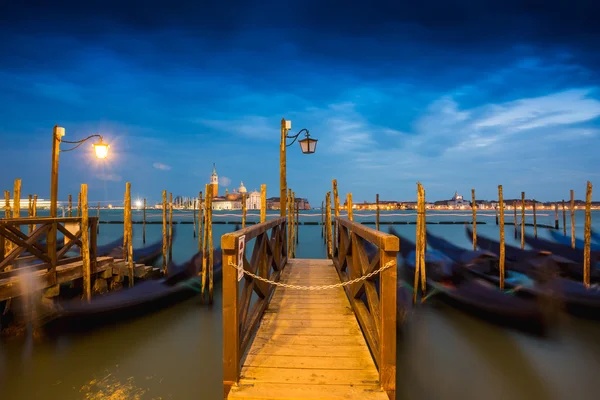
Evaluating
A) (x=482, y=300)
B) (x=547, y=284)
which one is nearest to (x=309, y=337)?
(x=482, y=300)

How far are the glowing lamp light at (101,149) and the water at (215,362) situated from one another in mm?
3903

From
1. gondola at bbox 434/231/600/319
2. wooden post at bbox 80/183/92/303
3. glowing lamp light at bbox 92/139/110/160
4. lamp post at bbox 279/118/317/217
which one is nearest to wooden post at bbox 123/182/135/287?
wooden post at bbox 80/183/92/303

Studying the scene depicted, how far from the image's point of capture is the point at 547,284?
28.8 ft

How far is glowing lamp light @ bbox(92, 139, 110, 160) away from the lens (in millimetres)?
7414

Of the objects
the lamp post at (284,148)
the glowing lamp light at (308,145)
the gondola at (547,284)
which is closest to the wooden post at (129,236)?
the lamp post at (284,148)

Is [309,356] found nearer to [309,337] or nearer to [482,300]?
[309,337]

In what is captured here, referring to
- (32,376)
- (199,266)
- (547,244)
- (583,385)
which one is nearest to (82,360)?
(32,376)

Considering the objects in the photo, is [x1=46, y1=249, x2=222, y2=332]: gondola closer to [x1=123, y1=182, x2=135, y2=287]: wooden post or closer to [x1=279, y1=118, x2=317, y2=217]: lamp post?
[x1=123, y1=182, x2=135, y2=287]: wooden post

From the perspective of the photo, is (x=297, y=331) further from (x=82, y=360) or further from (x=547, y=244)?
(x=547, y=244)

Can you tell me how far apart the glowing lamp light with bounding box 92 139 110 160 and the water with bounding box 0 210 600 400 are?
390cm

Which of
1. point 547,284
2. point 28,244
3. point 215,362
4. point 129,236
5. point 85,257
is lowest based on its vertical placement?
point 215,362

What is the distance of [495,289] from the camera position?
8.58 m

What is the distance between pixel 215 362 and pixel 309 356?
298 cm

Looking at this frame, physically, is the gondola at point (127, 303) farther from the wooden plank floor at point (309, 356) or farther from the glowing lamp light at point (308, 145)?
the glowing lamp light at point (308, 145)
